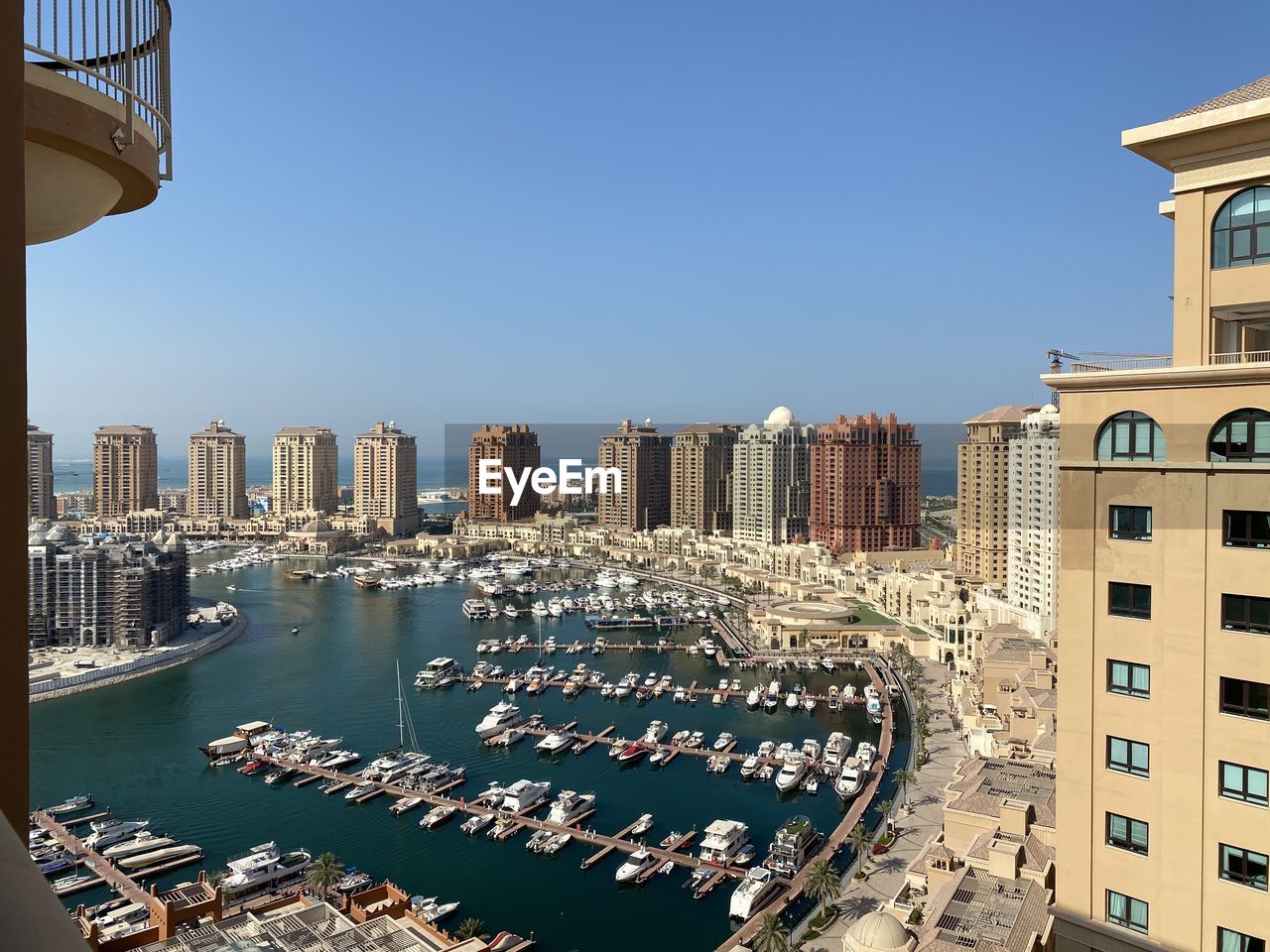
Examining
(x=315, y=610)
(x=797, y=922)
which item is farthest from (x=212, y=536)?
(x=797, y=922)

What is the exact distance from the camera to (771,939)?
4.89 metres

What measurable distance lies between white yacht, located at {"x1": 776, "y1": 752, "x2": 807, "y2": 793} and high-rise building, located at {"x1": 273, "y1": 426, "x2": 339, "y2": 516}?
26.1 m

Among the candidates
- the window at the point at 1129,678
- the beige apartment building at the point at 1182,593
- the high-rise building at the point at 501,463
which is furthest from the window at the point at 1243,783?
the high-rise building at the point at 501,463

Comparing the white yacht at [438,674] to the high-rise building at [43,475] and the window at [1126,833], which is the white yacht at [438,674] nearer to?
the window at [1126,833]

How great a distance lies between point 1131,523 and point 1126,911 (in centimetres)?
92

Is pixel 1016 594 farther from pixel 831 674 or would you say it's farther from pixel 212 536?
pixel 212 536

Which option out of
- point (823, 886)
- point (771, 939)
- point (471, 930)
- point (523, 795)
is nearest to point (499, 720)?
point (523, 795)

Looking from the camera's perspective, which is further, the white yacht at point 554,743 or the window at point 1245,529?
the white yacht at point 554,743

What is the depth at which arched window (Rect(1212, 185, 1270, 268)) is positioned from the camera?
192 centimetres

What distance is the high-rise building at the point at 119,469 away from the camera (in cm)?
2905

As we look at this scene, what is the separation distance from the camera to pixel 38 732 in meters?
9.67

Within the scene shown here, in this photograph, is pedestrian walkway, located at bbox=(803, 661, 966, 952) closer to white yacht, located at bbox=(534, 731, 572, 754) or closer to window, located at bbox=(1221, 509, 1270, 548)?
white yacht, located at bbox=(534, 731, 572, 754)

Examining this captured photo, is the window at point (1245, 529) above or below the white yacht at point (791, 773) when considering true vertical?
above

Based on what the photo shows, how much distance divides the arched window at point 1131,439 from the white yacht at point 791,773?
6429 mm
